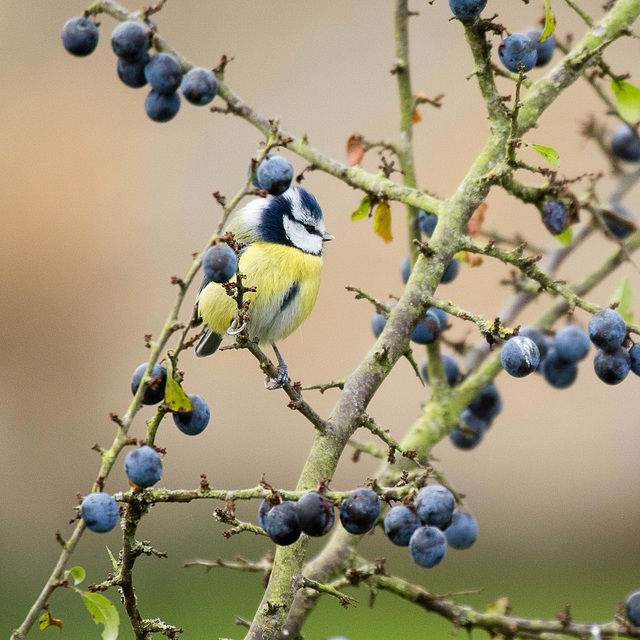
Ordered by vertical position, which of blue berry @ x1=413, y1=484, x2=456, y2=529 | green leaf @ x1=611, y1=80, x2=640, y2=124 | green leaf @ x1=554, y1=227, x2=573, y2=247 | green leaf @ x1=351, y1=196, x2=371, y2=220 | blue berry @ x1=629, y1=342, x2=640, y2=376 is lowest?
blue berry @ x1=413, y1=484, x2=456, y2=529

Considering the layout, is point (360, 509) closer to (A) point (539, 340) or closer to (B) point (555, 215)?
(B) point (555, 215)

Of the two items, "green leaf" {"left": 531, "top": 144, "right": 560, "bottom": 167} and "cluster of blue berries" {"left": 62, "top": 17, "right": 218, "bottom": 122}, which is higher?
"cluster of blue berries" {"left": 62, "top": 17, "right": 218, "bottom": 122}

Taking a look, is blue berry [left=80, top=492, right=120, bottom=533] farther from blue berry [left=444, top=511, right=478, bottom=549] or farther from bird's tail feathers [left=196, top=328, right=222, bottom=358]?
bird's tail feathers [left=196, top=328, right=222, bottom=358]

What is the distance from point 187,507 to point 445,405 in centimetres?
349

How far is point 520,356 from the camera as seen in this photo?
109 cm

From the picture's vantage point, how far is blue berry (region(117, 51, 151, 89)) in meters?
1.31

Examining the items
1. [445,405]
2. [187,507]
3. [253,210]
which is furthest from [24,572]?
[445,405]

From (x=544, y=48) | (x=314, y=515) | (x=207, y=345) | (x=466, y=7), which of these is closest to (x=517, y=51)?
(x=466, y=7)

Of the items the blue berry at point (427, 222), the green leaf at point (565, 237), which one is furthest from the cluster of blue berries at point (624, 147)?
the blue berry at point (427, 222)

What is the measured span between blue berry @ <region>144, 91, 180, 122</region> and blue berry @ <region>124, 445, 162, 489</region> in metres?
0.64

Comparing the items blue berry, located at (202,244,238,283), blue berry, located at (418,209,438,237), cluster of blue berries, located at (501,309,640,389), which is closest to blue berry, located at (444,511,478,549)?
cluster of blue berries, located at (501,309,640,389)

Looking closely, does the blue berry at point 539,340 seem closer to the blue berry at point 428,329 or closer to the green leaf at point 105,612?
Answer: the blue berry at point 428,329

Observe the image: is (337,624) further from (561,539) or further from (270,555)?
(270,555)

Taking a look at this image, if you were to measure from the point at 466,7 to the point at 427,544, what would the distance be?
29.4 inches
